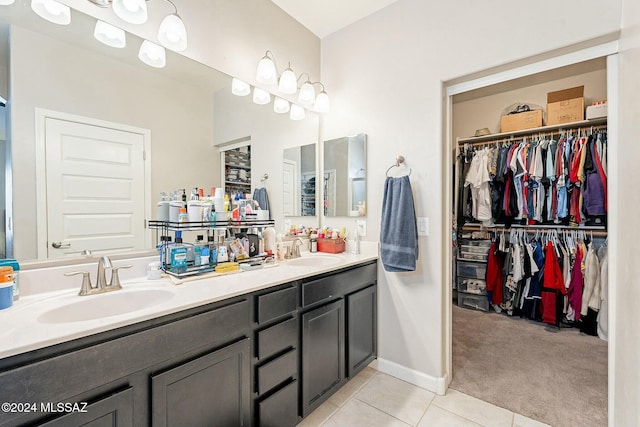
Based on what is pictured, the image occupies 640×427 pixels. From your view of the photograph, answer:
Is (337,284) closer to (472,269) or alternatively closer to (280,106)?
(280,106)

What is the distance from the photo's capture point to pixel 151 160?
157 centimetres

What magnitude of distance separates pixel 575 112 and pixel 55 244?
4.13 meters

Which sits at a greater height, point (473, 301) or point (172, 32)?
point (172, 32)

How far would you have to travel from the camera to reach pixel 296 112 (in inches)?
94.7

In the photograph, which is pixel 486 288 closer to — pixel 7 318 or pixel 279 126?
pixel 279 126

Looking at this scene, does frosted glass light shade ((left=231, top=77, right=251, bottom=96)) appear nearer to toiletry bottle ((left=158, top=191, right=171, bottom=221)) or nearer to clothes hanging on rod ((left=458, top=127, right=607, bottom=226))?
toiletry bottle ((left=158, top=191, right=171, bottom=221))

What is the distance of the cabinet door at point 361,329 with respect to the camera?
1.89 m

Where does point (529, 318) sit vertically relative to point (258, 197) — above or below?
below

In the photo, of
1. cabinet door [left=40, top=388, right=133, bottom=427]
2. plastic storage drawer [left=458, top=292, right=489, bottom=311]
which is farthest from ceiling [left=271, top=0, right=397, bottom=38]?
plastic storage drawer [left=458, top=292, right=489, bottom=311]

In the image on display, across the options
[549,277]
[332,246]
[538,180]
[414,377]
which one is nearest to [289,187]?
[332,246]

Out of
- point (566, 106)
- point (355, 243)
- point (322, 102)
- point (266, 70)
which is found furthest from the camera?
point (566, 106)

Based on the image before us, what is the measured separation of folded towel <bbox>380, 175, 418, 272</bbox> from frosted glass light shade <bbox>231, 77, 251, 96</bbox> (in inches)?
47.0

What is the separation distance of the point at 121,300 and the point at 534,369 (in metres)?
2.80

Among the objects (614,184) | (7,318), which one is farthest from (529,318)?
(7,318)
